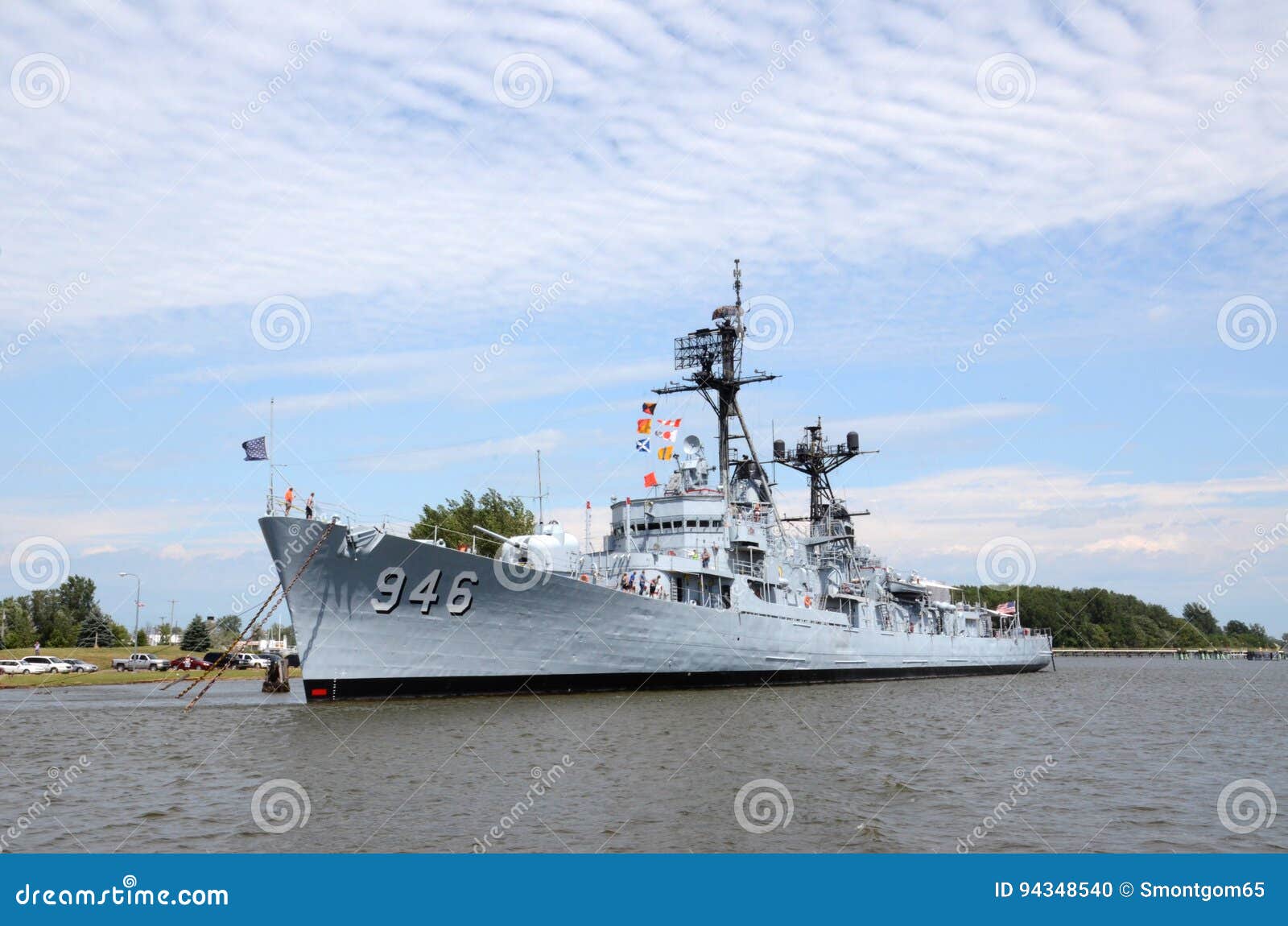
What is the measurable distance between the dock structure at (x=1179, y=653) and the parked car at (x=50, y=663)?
123 m

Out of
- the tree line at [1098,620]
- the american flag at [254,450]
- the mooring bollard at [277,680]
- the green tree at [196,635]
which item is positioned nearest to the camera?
the american flag at [254,450]

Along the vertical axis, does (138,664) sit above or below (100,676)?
above

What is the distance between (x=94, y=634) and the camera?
78.2 metres

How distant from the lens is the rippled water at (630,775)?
43.1 feet

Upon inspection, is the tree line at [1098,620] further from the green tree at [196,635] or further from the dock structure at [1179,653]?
the green tree at [196,635]

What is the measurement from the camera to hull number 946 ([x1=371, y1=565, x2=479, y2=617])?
1053 inches

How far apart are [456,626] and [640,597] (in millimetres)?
5850

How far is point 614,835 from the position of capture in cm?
1298

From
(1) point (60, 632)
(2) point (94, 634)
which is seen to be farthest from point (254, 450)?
(1) point (60, 632)

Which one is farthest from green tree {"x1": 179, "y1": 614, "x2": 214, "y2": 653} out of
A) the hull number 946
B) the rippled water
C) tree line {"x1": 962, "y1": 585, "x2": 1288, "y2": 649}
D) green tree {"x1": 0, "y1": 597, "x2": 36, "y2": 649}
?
tree line {"x1": 962, "y1": 585, "x2": 1288, "y2": 649}

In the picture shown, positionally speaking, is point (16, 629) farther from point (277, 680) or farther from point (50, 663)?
point (277, 680)

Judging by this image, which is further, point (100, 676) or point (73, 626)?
point (73, 626)

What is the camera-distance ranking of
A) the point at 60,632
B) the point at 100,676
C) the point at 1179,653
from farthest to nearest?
the point at 1179,653 < the point at 60,632 < the point at 100,676

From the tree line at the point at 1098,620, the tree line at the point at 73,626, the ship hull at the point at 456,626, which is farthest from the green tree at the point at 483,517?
the tree line at the point at 1098,620
